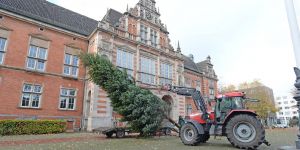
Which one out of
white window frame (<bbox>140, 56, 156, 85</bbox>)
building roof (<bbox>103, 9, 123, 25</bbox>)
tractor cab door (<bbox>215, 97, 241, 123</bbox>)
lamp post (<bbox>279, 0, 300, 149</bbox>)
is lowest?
tractor cab door (<bbox>215, 97, 241, 123</bbox>)

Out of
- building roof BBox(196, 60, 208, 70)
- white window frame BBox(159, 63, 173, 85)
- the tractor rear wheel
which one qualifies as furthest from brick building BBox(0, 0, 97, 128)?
building roof BBox(196, 60, 208, 70)

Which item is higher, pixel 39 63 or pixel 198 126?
pixel 39 63

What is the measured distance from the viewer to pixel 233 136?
385 inches

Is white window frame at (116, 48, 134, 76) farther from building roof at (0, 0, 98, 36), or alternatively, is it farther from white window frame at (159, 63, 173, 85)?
white window frame at (159, 63, 173, 85)

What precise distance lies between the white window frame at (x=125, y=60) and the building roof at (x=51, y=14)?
4850 millimetres

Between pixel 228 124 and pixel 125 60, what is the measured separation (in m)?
16.5

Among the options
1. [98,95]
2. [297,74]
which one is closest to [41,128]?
[98,95]

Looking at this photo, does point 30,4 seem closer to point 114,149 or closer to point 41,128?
point 41,128

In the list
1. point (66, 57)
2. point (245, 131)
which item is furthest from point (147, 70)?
A: point (245, 131)

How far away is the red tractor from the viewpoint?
30.8 ft

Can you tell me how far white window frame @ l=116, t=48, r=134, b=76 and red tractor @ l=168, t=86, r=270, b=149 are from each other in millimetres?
12071

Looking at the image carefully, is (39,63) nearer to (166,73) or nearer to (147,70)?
(147,70)

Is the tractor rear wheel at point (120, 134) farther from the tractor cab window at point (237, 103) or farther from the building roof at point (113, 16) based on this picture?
the building roof at point (113, 16)

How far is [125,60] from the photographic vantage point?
24.5 metres
